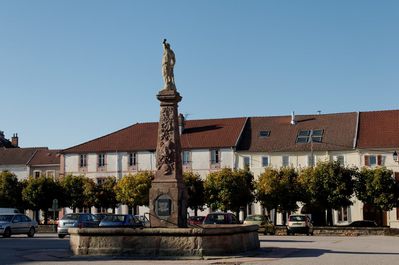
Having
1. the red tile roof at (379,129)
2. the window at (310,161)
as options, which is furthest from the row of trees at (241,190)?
the red tile roof at (379,129)

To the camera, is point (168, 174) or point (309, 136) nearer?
point (168, 174)

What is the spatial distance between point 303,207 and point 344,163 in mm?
7080

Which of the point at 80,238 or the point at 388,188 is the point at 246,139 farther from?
the point at 80,238

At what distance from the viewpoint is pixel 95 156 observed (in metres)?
70.1

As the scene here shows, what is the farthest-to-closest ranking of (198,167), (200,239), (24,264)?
(198,167)
(200,239)
(24,264)

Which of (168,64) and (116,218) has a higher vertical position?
(168,64)

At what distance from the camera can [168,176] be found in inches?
890

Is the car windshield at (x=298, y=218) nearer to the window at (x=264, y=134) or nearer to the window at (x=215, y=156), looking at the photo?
the window at (x=215, y=156)

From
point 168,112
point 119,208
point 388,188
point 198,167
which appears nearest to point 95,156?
point 119,208

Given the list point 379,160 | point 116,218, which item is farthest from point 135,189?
point 116,218

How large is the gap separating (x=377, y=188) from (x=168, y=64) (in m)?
33.9

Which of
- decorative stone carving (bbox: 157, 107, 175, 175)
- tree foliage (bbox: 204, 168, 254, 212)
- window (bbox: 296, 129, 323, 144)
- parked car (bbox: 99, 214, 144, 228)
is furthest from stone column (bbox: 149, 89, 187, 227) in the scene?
window (bbox: 296, 129, 323, 144)

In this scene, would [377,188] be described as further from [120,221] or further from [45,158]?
[45,158]

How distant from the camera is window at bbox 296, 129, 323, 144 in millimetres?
64375
